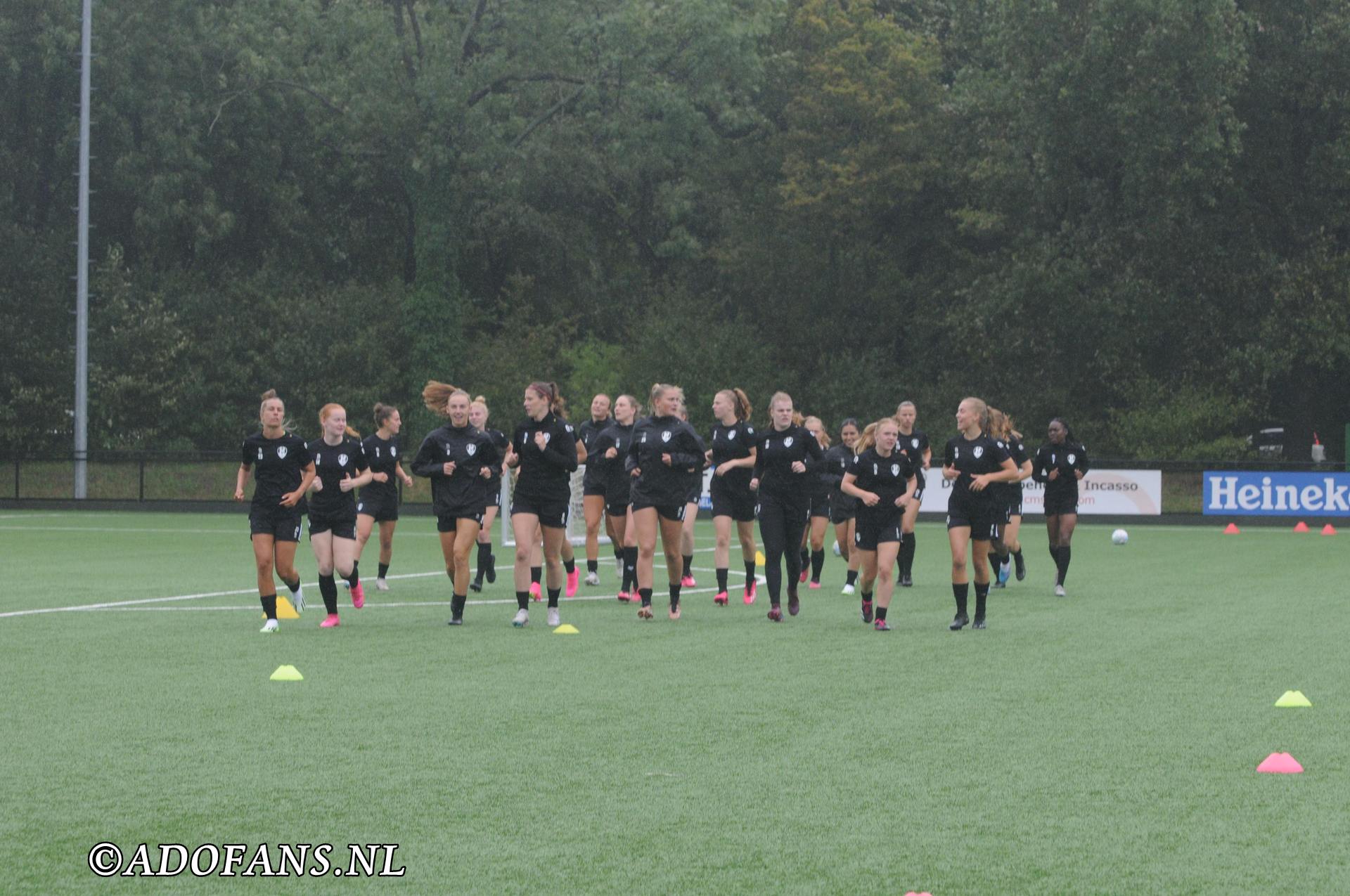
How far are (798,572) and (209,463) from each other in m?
31.9

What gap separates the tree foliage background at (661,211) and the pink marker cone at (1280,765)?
139ft

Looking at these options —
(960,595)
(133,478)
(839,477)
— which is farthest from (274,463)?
(133,478)

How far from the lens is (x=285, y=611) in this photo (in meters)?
16.9

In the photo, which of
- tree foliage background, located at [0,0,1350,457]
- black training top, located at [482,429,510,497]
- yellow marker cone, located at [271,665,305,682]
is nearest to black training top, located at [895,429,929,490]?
black training top, located at [482,429,510,497]

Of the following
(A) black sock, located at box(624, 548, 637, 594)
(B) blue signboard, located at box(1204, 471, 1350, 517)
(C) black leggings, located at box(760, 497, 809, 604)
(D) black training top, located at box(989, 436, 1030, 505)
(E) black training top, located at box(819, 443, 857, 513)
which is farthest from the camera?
(B) blue signboard, located at box(1204, 471, 1350, 517)

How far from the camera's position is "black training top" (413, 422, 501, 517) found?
53.3ft

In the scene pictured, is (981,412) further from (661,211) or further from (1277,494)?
(661,211)

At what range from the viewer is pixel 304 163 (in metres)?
62.4

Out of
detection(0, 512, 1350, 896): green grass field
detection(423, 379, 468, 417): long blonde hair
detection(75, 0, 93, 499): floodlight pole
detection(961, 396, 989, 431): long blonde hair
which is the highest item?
detection(75, 0, 93, 499): floodlight pole

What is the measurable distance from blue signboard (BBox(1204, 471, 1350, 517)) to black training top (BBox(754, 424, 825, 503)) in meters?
26.1

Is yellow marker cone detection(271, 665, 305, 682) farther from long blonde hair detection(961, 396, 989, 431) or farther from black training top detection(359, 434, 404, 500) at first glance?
black training top detection(359, 434, 404, 500)

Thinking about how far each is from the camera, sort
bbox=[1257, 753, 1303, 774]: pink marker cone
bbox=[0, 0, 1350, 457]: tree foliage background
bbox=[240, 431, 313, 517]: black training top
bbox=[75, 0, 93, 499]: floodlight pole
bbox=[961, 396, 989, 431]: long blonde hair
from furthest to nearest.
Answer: bbox=[0, 0, 1350, 457]: tree foliage background < bbox=[75, 0, 93, 499]: floodlight pole < bbox=[961, 396, 989, 431]: long blonde hair < bbox=[240, 431, 313, 517]: black training top < bbox=[1257, 753, 1303, 774]: pink marker cone

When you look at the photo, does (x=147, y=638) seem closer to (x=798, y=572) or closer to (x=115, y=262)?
(x=798, y=572)

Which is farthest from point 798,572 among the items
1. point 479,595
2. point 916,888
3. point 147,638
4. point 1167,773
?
point 916,888
